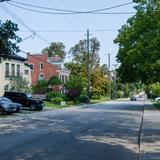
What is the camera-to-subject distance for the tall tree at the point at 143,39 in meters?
48.1

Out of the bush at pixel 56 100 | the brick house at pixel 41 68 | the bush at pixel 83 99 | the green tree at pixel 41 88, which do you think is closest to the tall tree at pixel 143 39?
the bush at pixel 56 100

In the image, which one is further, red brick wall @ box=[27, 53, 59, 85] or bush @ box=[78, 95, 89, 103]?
red brick wall @ box=[27, 53, 59, 85]

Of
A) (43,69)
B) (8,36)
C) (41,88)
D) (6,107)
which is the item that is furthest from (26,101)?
(43,69)

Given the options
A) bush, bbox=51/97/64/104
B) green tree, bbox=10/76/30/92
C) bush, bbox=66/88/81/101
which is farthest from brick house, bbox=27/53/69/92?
green tree, bbox=10/76/30/92

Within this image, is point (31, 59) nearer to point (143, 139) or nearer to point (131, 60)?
point (131, 60)

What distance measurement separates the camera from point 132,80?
6462cm

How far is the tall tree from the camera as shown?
48.1 metres

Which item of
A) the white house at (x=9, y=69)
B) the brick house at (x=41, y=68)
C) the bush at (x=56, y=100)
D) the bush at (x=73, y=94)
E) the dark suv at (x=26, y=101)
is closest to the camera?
the dark suv at (x=26, y=101)

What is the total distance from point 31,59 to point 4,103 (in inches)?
2269

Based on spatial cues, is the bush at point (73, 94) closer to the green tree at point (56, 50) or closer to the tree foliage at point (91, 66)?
the tree foliage at point (91, 66)

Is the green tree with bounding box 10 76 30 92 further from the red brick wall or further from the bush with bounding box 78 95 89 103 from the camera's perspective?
the red brick wall

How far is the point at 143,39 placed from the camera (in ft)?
168

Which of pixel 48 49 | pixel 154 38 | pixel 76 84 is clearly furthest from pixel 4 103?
pixel 48 49

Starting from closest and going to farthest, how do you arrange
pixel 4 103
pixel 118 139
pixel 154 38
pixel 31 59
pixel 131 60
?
pixel 118 139 < pixel 4 103 < pixel 154 38 < pixel 131 60 < pixel 31 59
